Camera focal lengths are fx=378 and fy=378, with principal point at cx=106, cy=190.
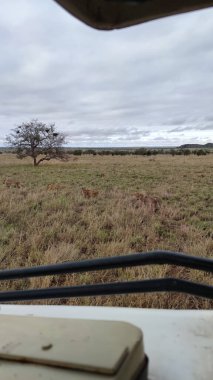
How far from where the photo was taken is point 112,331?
1.24 metres

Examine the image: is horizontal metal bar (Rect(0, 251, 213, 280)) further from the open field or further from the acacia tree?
the acacia tree

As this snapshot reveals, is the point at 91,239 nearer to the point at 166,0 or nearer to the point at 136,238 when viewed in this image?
the point at 136,238

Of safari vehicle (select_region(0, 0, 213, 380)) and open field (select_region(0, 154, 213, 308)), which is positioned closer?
safari vehicle (select_region(0, 0, 213, 380))

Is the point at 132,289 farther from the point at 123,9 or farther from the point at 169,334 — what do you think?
the point at 123,9

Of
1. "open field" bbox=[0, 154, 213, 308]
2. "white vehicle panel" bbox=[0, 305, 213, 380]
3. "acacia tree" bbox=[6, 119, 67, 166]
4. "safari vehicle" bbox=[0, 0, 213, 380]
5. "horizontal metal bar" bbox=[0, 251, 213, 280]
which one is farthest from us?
"acacia tree" bbox=[6, 119, 67, 166]

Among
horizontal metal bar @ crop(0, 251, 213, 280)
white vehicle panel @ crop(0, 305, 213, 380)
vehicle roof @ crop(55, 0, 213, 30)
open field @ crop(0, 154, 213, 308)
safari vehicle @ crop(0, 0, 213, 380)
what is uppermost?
vehicle roof @ crop(55, 0, 213, 30)

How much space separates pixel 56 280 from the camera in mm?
4480

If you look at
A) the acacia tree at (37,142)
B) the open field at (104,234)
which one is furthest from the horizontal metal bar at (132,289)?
the acacia tree at (37,142)

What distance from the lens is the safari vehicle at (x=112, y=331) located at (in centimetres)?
111

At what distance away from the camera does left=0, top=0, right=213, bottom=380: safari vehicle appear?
1109 mm

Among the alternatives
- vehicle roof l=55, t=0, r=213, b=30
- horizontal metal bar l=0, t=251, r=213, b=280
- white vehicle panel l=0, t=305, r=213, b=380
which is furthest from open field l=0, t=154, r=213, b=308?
vehicle roof l=55, t=0, r=213, b=30

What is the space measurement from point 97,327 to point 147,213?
7.16m

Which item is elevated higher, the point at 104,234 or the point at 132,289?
the point at 132,289

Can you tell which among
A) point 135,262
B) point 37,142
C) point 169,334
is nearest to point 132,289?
point 135,262
